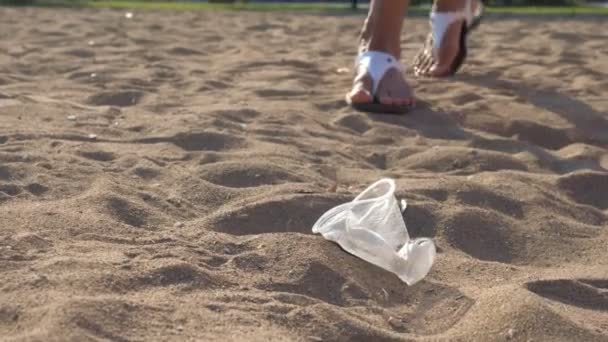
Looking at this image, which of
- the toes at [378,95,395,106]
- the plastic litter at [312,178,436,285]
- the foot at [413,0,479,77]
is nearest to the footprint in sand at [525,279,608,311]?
the plastic litter at [312,178,436,285]

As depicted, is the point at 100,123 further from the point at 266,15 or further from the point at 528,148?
the point at 266,15

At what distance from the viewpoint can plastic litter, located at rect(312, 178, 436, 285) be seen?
165 cm

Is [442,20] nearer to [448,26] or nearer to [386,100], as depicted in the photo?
[448,26]

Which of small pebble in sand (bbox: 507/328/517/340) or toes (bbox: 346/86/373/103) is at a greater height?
small pebble in sand (bbox: 507/328/517/340)

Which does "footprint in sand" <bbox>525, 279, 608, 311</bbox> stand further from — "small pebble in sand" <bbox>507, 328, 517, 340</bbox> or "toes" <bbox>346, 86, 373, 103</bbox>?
A: "toes" <bbox>346, 86, 373, 103</bbox>

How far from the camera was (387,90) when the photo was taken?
301 cm

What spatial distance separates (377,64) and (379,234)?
142 centimetres

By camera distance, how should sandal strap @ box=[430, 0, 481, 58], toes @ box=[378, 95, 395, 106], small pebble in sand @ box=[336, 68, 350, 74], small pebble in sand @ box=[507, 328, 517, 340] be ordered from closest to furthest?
small pebble in sand @ box=[507, 328, 517, 340] → toes @ box=[378, 95, 395, 106] → sandal strap @ box=[430, 0, 481, 58] → small pebble in sand @ box=[336, 68, 350, 74]

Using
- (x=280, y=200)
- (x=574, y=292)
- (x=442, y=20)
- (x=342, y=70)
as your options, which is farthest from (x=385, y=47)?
(x=574, y=292)

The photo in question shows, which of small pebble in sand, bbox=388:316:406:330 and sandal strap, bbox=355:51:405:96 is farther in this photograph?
sandal strap, bbox=355:51:405:96

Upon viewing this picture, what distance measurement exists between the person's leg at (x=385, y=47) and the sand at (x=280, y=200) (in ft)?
0.24

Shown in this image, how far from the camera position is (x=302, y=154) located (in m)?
2.46

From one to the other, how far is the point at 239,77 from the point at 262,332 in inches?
98.9

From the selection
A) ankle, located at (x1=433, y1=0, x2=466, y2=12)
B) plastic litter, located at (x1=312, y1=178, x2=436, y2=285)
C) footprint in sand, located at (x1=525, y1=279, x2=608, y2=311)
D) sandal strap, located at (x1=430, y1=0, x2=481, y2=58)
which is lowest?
footprint in sand, located at (x1=525, y1=279, x2=608, y2=311)
